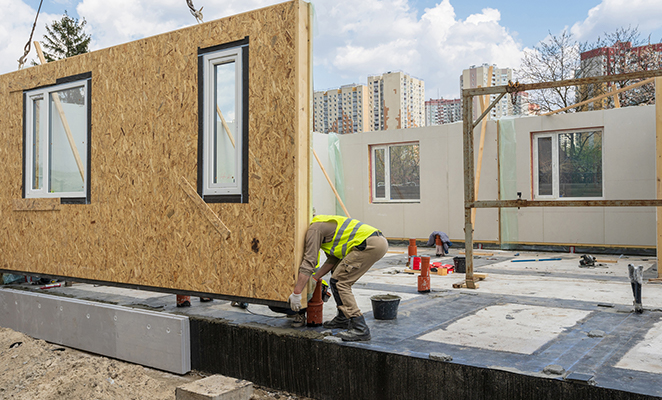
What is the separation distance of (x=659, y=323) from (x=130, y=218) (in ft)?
17.8

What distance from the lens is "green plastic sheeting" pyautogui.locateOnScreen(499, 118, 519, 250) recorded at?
1177cm

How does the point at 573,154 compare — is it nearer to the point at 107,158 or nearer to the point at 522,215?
the point at 522,215

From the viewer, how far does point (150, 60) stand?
→ 5492 mm

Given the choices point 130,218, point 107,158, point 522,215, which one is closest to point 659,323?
point 130,218

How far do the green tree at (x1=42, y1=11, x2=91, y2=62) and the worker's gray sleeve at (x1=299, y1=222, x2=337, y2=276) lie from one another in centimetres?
2983

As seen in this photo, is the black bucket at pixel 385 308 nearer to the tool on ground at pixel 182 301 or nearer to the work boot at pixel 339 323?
the work boot at pixel 339 323

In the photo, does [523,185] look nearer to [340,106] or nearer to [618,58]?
[618,58]

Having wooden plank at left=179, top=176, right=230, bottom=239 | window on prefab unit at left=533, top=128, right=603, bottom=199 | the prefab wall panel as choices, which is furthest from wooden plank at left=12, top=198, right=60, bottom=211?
window on prefab unit at left=533, top=128, right=603, bottom=199

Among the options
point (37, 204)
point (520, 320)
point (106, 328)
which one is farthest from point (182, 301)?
point (520, 320)

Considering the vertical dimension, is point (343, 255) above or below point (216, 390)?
above

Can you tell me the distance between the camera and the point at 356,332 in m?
4.21

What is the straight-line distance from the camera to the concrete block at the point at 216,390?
3.87m

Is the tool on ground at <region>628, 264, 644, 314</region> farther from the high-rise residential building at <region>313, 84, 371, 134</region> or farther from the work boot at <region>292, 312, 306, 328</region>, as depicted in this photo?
the high-rise residential building at <region>313, 84, 371, 134</region>

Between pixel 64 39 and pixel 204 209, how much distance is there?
2992 cm
